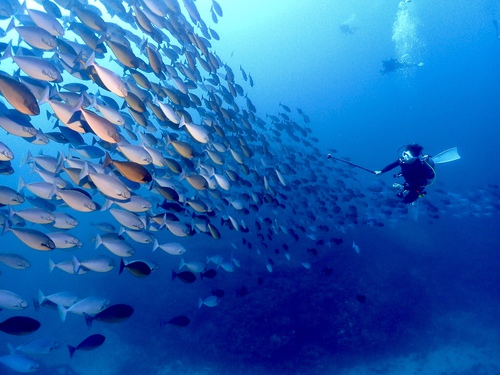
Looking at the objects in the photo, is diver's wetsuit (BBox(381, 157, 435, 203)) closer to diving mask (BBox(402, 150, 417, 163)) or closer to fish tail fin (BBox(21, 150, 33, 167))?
diving mask (BBox(402, 150, 417, 163))

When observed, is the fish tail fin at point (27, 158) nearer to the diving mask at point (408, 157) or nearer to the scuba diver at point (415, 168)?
the scuba diver at point (415, 168)

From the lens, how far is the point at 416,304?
1317cm

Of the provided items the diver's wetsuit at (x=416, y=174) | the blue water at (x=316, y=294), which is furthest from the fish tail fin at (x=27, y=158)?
the diver's wetsuit at (x=416, y=174)

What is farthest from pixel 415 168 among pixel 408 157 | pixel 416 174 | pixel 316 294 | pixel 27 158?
pixel 27 158

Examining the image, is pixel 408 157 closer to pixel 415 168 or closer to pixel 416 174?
pixel 415 168

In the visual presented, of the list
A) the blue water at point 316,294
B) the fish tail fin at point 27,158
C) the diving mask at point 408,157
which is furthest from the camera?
the blue water at point 316,294

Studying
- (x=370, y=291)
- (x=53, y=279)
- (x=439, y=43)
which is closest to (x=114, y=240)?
(x=370, y=291)

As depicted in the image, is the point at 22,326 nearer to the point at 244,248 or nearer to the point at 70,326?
the point at 244,248

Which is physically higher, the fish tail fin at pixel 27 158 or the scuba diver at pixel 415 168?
the scuba diver at pixel 415 168

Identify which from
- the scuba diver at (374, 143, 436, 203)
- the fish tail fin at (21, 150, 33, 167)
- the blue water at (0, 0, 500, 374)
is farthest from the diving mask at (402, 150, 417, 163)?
the fish tail fin at (21, 150, 33, 167)

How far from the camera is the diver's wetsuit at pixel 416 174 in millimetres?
8023

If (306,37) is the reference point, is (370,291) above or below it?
below

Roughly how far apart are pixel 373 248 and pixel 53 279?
22367 mm

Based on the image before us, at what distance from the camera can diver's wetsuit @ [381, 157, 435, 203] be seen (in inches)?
316
